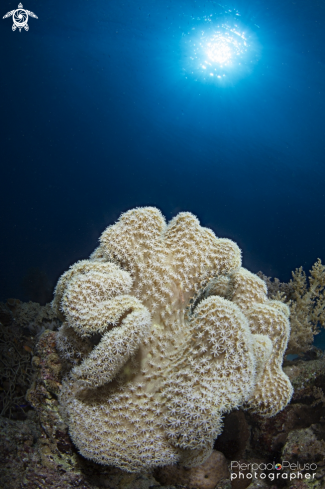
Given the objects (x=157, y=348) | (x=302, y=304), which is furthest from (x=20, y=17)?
(x=157, y=348)

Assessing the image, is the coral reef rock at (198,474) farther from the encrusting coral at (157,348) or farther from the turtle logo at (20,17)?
the turtle logo at (20,17)

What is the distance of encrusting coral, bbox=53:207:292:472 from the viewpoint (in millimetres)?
1814

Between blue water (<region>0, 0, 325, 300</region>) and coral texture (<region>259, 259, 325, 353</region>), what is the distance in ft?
69.0

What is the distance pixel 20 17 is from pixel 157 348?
4307 centimetres

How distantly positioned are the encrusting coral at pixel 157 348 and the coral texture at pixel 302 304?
2.65 metres

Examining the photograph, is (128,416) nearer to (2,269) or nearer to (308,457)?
(308,457)

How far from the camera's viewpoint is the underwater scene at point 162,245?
1.93 meters

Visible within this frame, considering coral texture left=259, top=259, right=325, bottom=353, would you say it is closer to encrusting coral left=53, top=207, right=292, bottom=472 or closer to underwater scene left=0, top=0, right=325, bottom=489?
underwater scene left=0, top=0, right=325, bottom=489

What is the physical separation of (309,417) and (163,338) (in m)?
2.85

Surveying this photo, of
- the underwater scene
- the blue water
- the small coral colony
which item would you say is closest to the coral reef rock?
the underwater scene

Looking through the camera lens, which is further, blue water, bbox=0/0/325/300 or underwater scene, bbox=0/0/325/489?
blue water, bbox=0/0/325/300

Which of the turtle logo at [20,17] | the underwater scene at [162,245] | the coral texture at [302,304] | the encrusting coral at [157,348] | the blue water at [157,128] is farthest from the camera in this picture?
the turtle logo at [20,17]

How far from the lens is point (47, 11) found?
2612 centimetres

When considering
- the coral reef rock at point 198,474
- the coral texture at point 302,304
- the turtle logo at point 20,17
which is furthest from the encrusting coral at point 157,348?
the turtle logo at point 20,17
